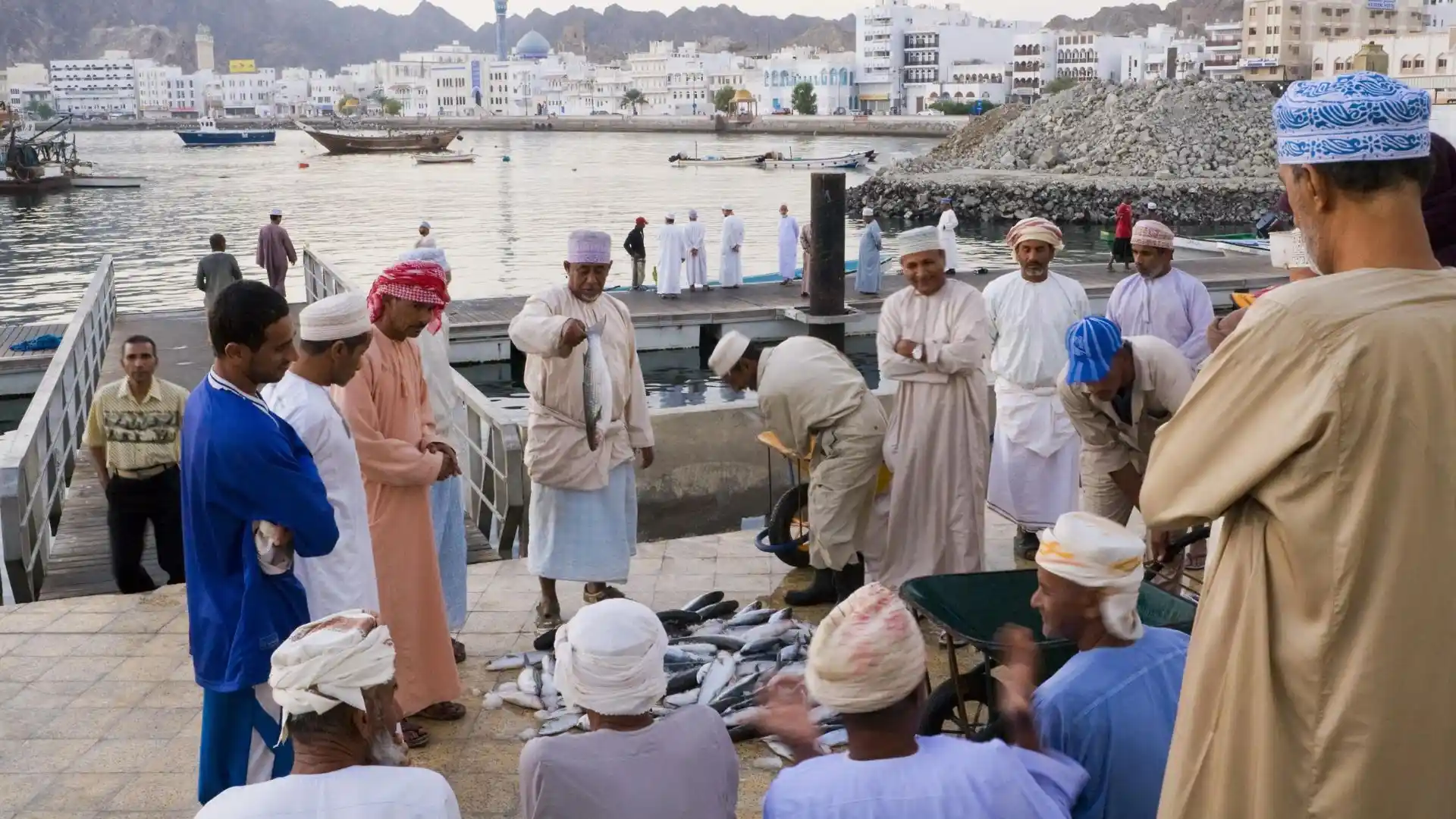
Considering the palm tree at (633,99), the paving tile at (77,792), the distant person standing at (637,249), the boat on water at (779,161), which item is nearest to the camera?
the paving tile at (77,792)

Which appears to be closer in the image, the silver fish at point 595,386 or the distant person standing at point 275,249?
the silver fish at point 595,386

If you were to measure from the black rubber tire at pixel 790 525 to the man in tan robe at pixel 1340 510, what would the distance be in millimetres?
4338

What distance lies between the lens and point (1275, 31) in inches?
4567

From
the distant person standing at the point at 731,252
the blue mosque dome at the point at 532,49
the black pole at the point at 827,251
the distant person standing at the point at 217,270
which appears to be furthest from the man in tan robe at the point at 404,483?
the blue mosque dome at the point at 532,49

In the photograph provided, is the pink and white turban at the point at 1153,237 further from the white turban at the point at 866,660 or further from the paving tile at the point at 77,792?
the paving tile at the point at 77,792

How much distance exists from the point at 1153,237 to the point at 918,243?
74.7 inches

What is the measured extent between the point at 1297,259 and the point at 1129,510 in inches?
87.1

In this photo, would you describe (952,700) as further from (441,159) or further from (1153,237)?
(441,159)

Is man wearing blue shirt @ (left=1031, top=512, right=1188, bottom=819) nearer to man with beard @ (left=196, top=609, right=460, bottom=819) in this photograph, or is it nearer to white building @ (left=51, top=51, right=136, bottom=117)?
man with beard @ (left=196, top=609, right=460, bottom=819)

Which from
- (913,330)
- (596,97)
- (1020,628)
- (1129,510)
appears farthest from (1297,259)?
(596,97)

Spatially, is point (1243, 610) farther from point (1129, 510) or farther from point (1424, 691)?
point (1129, 510)

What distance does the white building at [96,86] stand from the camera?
189500 mm

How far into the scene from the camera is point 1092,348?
15.1 feet

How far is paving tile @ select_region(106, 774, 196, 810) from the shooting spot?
13.6 ft
